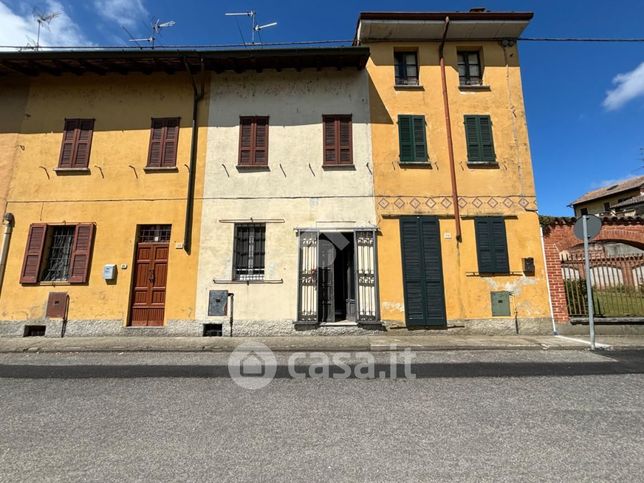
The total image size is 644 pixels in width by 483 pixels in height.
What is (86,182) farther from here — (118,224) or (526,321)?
(526,321)

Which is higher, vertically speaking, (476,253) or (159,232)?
(159,232)

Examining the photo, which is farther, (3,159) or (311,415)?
(3,159)

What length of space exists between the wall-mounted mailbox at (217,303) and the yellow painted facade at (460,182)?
4.42m

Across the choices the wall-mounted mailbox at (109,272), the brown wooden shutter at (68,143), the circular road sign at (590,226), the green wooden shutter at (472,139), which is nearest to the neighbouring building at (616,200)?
the green wooden shutter at (472,139)

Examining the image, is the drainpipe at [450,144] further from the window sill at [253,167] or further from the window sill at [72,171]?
the window sill at [72,171]

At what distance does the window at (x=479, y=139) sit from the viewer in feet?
32.4

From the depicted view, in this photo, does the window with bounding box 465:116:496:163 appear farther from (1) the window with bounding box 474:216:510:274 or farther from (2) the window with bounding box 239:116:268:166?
(2) the window with bounding box 239:116:268:166

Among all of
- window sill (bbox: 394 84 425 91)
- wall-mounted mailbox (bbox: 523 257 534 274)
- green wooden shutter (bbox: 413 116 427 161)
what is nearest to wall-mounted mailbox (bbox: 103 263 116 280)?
green wooden shutter (bbox: 413 116 427 161)

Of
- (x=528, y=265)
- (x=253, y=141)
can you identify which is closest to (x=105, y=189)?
(x=253, y=141)

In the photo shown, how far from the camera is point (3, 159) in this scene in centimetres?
1005

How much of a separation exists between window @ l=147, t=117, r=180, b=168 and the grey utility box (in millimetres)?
10177

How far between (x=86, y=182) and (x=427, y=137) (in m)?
10.5

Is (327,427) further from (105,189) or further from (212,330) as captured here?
(105,189)

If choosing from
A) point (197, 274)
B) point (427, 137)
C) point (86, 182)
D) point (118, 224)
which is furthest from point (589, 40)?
point (86, 182)
